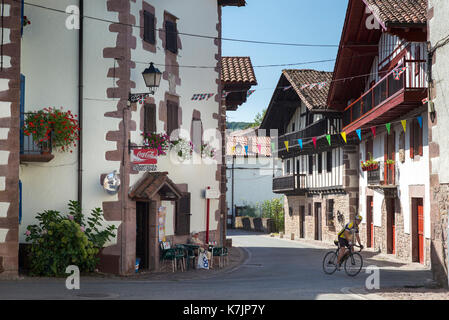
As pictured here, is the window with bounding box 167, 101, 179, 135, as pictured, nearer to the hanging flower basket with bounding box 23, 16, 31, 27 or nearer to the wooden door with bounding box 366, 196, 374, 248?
the hanging flower basket with bounding box 23, 16, 31, 27

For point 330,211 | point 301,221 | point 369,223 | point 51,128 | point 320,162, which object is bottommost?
point 301,221

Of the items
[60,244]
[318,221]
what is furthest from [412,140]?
[318,221]

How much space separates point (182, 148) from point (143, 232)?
3054 mm

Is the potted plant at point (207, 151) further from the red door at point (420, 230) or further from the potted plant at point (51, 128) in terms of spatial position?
the red door at point (420, 230)

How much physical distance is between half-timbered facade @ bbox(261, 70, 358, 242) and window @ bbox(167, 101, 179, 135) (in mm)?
10523

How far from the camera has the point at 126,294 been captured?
13.4 meters

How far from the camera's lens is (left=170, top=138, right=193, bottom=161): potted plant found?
2116cm

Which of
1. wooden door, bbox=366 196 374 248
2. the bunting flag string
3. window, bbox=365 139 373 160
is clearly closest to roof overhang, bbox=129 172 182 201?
the bunting flag string

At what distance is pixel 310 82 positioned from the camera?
3725 cm

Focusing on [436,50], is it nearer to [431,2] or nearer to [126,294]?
[431,2]

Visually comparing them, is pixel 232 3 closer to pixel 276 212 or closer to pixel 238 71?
pixel 238 71

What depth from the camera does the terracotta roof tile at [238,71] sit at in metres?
28.0
